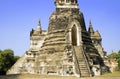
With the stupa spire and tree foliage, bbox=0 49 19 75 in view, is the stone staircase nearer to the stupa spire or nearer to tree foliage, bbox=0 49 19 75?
the stupa spire

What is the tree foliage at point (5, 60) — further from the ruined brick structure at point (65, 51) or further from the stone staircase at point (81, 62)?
the stone staircase at point (81, 62)

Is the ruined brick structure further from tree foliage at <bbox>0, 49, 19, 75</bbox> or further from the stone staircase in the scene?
tree foliage at <bbox>0, 49, 19, 75</bbox>

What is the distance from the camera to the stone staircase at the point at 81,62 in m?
21.2

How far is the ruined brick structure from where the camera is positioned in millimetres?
22016

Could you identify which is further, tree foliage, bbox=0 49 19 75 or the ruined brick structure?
tree foliage, bbox=0 49 19 75

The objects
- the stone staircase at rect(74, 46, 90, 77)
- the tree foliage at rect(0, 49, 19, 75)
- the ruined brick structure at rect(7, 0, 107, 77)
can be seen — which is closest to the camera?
the stone staircase at rect(74, 46, 90, 77)

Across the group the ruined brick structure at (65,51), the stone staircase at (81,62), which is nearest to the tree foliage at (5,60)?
the ruined brick structure at (65,51)

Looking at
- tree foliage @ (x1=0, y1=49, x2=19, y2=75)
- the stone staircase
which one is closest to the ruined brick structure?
the stone staircase

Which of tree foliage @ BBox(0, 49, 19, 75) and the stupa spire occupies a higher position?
the stupa spire

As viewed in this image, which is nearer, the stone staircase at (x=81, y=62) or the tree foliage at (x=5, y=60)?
the stone staircase at (x=81, y=62)

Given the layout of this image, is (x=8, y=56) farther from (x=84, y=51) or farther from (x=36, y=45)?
(x=84, y=51)

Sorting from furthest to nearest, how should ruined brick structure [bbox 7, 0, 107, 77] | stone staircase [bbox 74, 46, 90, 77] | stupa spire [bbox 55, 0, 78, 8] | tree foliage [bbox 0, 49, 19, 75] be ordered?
tree foliage [bbox 0, 49, 19, 75], stupa spire [bbox 55, 0, 78, 8], ruined brick structure [bbox 7, 0, 107, 77], stone staircase [bbox 74, 46, 90, 77]

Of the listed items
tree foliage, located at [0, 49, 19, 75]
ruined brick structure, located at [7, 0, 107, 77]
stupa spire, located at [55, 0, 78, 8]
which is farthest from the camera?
tree foliage, located at [0, 49, 19, 75]

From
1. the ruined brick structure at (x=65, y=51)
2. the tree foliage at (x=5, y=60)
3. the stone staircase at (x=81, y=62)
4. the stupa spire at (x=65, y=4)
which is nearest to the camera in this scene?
the stone staircase at (x=81, y=62)
